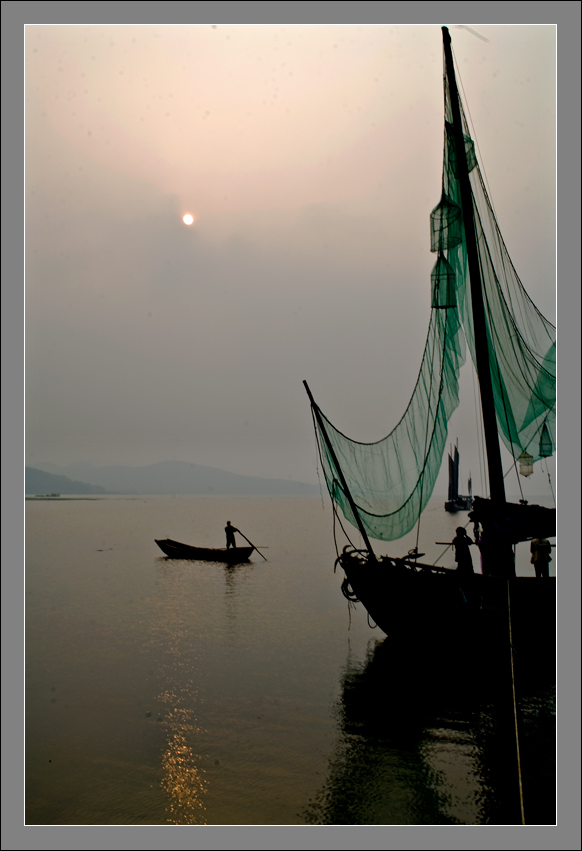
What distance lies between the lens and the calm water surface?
6.51m

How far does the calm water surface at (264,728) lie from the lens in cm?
651

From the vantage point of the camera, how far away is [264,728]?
877cm

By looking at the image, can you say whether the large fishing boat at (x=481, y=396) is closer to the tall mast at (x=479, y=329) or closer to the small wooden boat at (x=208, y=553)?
the tall mast at (x=479, y=329)

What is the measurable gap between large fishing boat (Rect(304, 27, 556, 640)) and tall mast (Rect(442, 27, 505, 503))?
0.02 m

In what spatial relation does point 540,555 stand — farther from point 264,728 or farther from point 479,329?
point 264,728

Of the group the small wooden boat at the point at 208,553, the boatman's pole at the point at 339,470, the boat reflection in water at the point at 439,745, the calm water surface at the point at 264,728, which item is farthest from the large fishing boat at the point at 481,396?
the small wooden boat at the point at 208,553

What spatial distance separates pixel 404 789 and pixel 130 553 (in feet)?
116

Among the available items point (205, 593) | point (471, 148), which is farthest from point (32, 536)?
point (471, 148)

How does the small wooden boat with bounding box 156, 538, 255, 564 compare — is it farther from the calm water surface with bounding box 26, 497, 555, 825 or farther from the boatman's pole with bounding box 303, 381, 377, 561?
the boatman's pole with bounding box 303, 381, 377, 561

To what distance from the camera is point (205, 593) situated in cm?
2303

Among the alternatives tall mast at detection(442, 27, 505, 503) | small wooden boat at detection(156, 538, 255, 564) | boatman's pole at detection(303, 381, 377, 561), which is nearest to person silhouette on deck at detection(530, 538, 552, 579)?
tall mast at detection(442, 27, 505, 503)

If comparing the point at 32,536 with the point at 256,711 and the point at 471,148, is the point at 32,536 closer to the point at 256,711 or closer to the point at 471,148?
the point at 256,711

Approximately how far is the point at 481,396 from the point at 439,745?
570cm

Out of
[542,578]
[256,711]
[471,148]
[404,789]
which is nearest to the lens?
[404,789]
